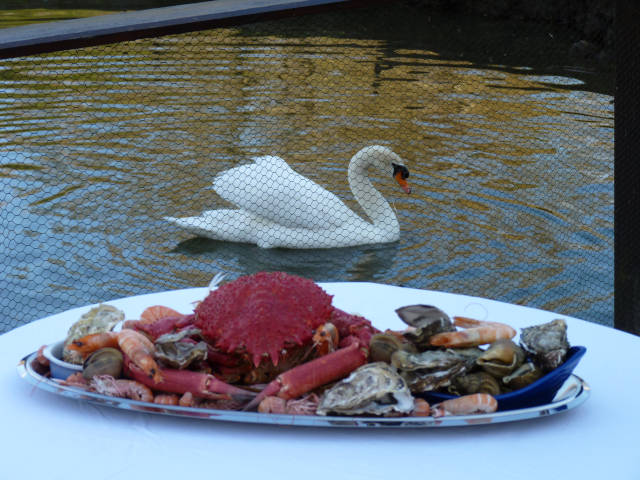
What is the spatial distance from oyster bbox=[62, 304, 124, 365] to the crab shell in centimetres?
17

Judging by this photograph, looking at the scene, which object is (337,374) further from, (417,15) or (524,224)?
(417,15)

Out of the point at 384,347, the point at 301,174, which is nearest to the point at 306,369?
the point at 384,347

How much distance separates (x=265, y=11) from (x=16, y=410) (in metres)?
1.35

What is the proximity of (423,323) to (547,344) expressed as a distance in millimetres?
177

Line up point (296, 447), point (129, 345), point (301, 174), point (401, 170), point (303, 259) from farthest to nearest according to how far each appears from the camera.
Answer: point (301, 174) → point (401, 170) → point (303, 259) → point (129, 345) → point (296, 447)

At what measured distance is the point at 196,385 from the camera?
123 centimetres

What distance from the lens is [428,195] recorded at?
5004mm

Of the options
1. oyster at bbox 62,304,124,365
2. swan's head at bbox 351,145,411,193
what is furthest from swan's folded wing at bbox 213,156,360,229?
oyster at bbox 62,304,124,365

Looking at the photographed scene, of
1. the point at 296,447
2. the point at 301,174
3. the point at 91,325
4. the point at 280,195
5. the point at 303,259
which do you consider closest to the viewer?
the point at 296,447

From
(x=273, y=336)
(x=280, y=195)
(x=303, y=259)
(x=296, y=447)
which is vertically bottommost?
(x=303, y=259)

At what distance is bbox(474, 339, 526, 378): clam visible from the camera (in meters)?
1.26

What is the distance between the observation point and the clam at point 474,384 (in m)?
1.24

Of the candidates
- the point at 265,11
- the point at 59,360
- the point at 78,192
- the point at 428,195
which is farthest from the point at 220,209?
the point at 59,360

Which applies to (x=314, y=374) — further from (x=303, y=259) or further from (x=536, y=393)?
(x=303, y=259)
